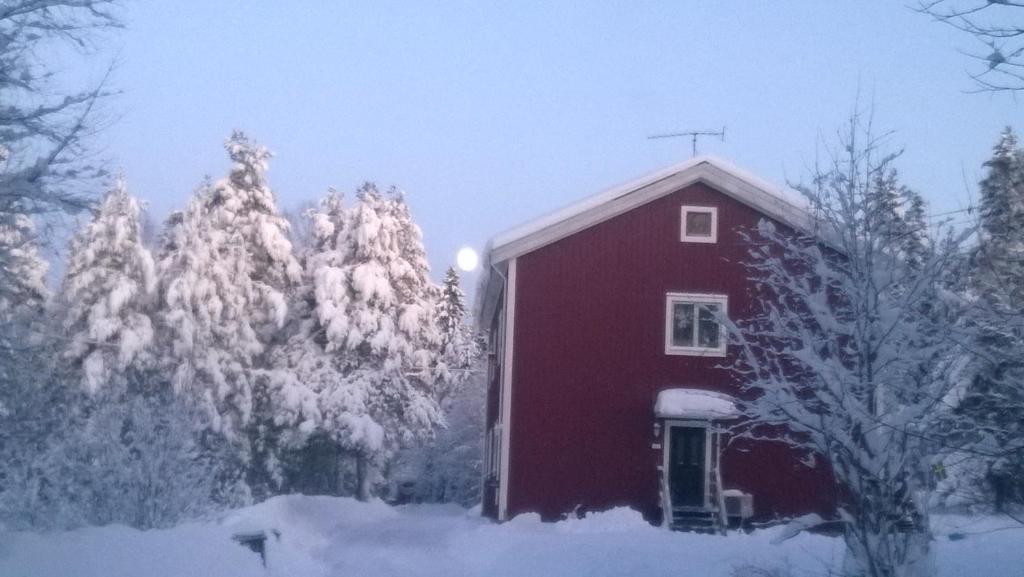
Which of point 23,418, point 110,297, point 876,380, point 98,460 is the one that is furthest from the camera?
point 110,297

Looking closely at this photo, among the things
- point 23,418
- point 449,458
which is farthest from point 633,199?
point 449,458

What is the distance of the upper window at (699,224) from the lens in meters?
22.8

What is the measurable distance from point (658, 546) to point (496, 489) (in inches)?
349

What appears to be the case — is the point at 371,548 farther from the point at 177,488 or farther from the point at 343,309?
the point at 343,309

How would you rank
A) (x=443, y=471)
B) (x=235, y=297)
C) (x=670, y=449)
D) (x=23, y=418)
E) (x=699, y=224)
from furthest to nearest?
(x=443, y=471)
(x=235, y=297)
(x=699, y=224)
(x=670, y=449)
(x=23, y=418)

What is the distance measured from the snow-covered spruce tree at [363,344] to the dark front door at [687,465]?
14.0 metres

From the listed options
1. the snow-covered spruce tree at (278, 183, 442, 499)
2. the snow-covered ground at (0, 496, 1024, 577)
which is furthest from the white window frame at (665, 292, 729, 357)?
the snow-covered spruce tree at (278, 183, 442, 499)

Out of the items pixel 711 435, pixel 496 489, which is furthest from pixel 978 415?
pixel 496 489

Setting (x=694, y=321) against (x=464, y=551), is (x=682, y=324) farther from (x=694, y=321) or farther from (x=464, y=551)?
(x=464, y=551)

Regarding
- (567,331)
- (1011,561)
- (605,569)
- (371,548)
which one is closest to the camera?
(1011,561)

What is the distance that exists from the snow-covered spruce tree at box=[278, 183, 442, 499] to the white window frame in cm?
1418

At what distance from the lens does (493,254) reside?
74.0 feet

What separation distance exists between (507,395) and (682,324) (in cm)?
391

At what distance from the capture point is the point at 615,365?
2248cm
